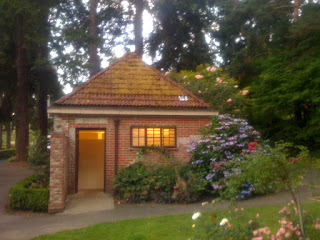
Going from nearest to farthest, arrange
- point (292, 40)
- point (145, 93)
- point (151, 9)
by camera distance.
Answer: point (145, 93)
point (292, 40)
point (151, 9)

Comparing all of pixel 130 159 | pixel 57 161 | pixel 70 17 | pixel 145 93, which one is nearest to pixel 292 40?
pixel 145 93

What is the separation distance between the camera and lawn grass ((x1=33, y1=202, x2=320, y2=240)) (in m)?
6.48

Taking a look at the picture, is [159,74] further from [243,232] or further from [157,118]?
[243,232]

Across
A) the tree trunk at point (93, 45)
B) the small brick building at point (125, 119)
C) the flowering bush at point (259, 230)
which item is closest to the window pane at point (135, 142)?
the small brick building at point (125, 119)

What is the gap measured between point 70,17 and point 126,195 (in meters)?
18.9

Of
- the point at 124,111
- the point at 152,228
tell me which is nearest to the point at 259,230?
the point at 152,228

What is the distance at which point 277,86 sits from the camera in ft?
44.9

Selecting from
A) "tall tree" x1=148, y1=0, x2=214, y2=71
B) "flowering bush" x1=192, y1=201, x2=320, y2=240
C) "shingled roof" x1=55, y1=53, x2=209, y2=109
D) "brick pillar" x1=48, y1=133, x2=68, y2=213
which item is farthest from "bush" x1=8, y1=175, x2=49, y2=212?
"tall tree" x1=148, y1=0, x2=214, y2=71

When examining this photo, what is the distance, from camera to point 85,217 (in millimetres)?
8578

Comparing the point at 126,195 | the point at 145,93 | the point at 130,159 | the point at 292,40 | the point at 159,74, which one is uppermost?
the point at 292,40

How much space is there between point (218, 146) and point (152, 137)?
2379 millimetres

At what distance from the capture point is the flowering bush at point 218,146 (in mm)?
10172

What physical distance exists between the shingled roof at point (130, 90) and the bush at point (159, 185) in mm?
2320

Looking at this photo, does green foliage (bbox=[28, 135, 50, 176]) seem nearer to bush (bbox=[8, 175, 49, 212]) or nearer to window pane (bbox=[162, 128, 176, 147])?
bush (bbox=[8, 175, 49, 212])
